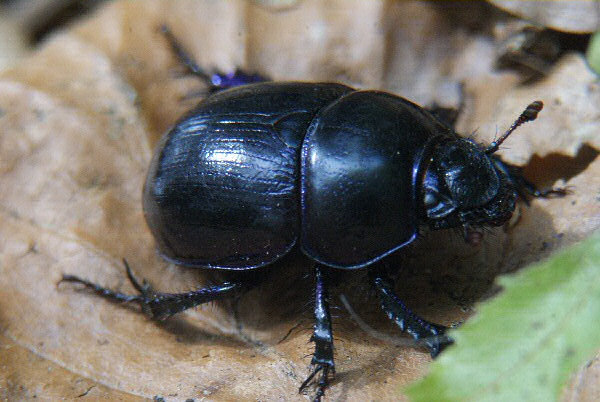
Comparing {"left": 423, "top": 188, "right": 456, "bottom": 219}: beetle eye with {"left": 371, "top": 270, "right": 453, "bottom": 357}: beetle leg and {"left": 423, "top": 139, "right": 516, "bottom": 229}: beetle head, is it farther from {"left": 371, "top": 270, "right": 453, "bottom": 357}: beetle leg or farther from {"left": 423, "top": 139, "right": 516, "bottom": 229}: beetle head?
{"left": 371, "top": 270, "right": 453, "bottom": 357}: beetle leg

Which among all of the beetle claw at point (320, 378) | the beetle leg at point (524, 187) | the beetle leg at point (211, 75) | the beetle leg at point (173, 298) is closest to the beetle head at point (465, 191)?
the beetle leg at point (524, 187)

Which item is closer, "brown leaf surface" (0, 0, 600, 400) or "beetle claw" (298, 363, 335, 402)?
"beetle claw" (298, 363, 335, 402)

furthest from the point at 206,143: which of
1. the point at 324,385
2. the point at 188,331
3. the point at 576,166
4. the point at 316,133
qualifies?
the point at 576,166

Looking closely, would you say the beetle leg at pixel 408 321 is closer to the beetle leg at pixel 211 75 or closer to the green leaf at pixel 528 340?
the green leaf at pixel 528 340

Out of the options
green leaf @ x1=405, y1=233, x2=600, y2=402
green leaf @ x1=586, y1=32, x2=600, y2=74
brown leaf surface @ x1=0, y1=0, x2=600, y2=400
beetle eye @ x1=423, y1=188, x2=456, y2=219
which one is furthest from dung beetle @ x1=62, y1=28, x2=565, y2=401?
green leaf @ x1=586, y1=32, x2=600, y2=74

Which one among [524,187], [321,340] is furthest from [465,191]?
[321,340]

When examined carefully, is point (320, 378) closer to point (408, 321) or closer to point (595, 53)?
point (408, 321)
